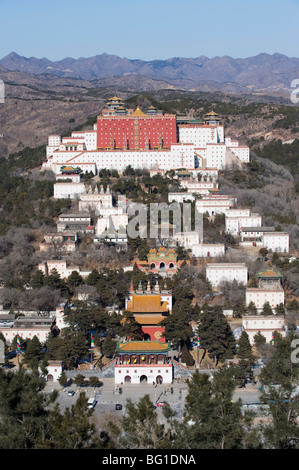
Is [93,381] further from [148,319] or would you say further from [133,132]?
[133,132]

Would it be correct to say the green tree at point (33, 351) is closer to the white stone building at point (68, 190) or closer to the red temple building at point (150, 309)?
the red temple building at point (150, 309)

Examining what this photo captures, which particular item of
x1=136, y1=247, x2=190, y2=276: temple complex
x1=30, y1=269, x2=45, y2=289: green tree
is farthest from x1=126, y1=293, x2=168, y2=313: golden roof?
x1=136, y1=247, x2=190, y2=276: temple complex

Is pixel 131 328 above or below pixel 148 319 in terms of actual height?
below

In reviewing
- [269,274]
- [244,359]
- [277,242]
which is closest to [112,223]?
[277,242]

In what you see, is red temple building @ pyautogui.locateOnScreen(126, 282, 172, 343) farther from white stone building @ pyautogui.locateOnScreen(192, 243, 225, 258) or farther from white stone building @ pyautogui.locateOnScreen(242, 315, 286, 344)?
white stone building @ pyautogui.locateOnScreen(192, 243, 225, 258)

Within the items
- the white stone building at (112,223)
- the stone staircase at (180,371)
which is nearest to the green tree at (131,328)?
the stone staircase at (180,371)

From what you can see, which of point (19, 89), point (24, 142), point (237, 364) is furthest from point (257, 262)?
point (19, 89)

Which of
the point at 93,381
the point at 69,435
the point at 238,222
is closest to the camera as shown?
the point at 69,435
